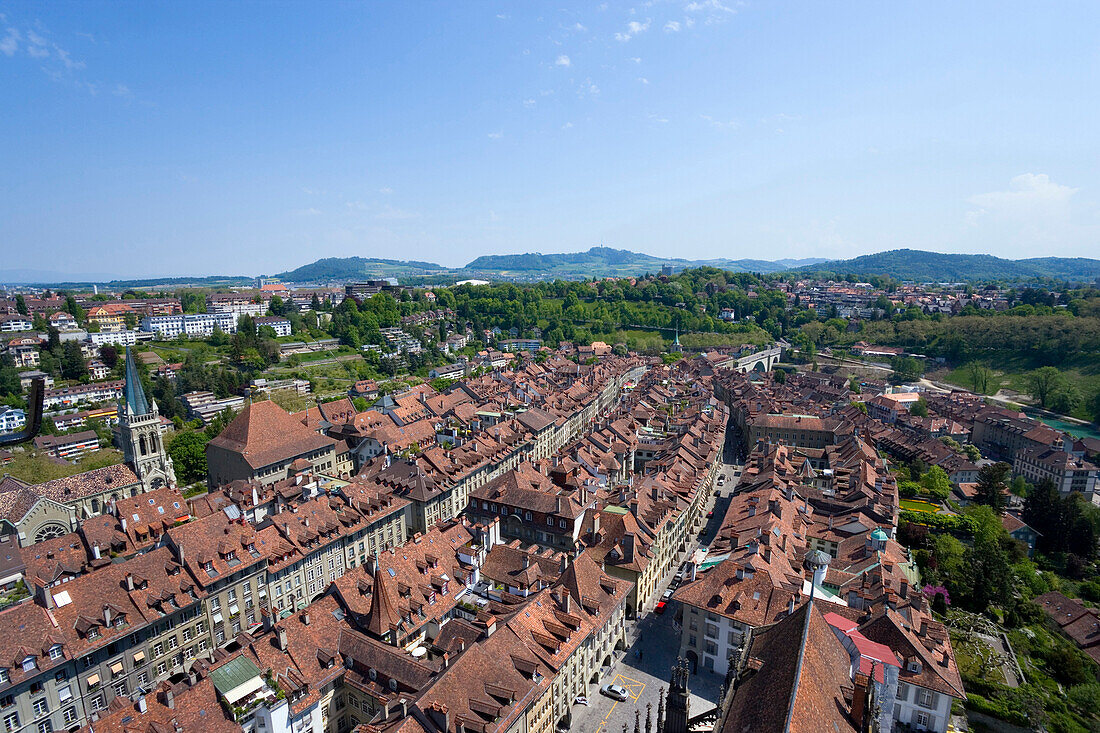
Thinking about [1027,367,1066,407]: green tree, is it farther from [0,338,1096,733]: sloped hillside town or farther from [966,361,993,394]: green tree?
[0,338,1096,733]: sloped hillside town

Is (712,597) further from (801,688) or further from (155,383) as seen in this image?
(155,383)

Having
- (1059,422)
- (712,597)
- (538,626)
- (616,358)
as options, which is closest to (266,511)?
(538,626)

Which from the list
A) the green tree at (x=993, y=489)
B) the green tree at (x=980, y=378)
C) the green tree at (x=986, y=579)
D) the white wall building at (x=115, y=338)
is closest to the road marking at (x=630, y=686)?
the green tree at (x=986, y=579)

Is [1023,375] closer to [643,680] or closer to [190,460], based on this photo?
[643,680]

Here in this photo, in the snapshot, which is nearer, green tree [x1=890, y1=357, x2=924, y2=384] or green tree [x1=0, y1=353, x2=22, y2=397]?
green tree [x1=0, y1=353, x2=22, y2=397]

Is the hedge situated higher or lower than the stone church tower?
lower

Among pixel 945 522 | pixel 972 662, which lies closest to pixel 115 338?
pixel 945 522

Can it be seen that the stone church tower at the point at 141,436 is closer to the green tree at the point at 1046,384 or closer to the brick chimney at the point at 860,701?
the brick chimney at the point at 860,701

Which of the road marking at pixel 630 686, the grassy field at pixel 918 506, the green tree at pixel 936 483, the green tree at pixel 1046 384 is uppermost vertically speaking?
the green tree at pixel 1046 384

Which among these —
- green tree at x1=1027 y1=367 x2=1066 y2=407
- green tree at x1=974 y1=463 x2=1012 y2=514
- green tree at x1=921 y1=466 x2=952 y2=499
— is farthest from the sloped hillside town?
green tree at x1=1027 y1=367 x2=1066 y2=407
